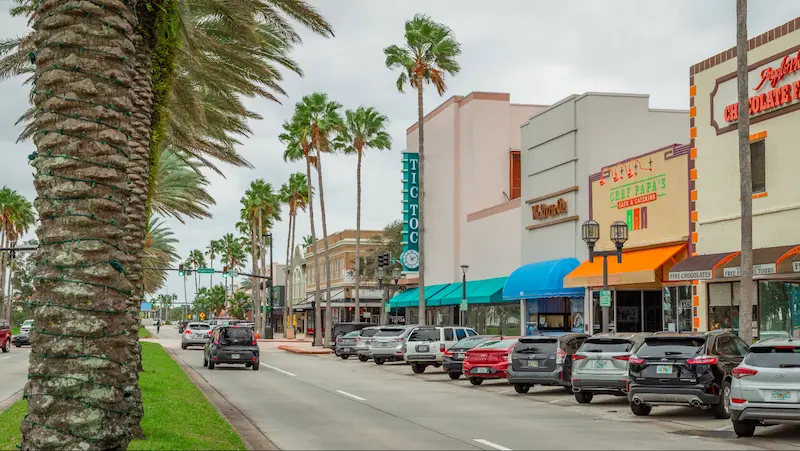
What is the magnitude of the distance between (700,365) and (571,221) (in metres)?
23.8

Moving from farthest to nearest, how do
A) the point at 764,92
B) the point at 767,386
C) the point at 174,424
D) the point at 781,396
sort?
the point at 764,92 < the point at 767,386 < the point at 781,396 < the point at 174,424

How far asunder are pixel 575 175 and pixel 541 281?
189 inches

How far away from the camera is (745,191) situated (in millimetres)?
21969

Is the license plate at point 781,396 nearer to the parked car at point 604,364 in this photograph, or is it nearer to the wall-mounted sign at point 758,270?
the parked car at point 604,364

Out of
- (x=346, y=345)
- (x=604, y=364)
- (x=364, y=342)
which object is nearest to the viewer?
(x=604, y=364)

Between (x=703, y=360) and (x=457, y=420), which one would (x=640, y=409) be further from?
(x=457, y=420)

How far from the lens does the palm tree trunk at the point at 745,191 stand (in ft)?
71.8

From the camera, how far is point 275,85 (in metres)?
24.1

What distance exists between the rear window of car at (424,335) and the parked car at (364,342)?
7787 mm

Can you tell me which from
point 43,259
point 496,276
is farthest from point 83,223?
point 496,276

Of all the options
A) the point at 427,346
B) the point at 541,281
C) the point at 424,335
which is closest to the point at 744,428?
the point at 427,346

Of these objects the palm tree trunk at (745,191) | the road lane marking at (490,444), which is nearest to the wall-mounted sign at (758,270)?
the palm tree trunk at (745,191)

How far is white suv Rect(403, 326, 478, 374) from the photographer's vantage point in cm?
3503

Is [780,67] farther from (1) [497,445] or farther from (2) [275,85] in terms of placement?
(1) [497,445]
